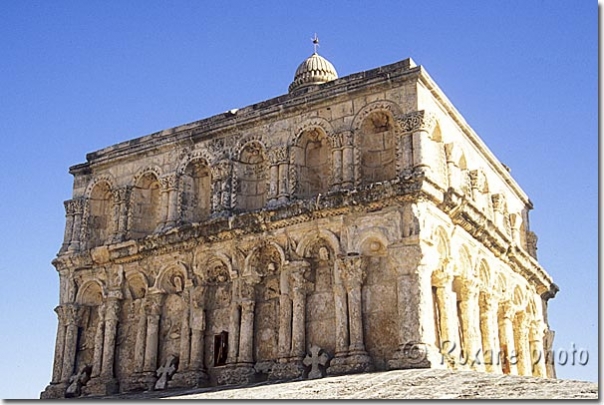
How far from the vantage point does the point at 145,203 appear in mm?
19703

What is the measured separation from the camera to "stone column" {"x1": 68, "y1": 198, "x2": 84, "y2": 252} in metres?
19.8

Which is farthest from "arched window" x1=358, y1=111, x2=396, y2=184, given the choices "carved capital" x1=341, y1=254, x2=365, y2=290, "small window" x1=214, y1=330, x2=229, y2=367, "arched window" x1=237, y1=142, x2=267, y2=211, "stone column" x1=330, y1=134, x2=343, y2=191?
"small window" x1=214, y1=330, x2=229, y2=367

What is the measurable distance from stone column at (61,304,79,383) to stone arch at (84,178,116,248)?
161cm

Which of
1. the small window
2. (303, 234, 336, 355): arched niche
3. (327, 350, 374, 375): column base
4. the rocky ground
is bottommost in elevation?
the rocky ground

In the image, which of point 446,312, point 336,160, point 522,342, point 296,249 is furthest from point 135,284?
point 522,342

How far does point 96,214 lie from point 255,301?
216 inches

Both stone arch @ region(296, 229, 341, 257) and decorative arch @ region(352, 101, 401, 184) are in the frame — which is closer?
stone arch @ region(296, 229, 341, 257)

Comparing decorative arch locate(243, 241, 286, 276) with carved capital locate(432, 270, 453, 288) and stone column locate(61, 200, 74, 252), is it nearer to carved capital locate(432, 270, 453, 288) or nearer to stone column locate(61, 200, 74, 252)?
carved capital locate(432, 270, 453, 288)

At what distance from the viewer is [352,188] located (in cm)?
1594

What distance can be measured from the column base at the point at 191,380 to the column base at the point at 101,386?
1.60 m

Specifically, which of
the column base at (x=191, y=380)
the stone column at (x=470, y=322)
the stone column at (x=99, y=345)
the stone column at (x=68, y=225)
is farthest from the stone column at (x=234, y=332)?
the stone column at (x=68, y=225)

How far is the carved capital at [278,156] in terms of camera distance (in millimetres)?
17312

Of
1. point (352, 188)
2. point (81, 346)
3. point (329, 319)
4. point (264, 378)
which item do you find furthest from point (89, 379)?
point (352, 188)

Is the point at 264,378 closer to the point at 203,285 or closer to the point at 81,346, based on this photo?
the point at 203,285
